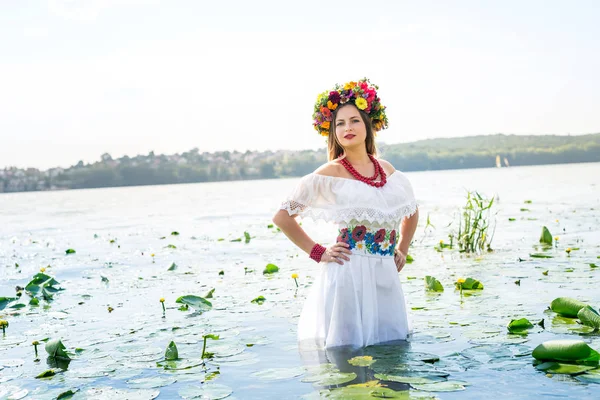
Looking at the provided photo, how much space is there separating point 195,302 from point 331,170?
7.69 feet

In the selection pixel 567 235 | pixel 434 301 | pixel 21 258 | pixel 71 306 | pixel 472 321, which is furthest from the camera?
pixel 21 258

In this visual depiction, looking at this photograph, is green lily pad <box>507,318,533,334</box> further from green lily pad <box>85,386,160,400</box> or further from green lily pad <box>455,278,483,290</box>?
green lily pad <box>85,386,160,400</box>

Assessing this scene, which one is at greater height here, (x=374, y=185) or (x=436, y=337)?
(x=374, y=185)

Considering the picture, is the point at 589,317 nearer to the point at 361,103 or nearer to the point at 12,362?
the point at 361,103

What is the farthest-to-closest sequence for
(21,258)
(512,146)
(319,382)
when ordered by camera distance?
(512,146), (21,258), (319,382)

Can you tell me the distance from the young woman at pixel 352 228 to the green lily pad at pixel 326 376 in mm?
314

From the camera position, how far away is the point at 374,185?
14.8 ft

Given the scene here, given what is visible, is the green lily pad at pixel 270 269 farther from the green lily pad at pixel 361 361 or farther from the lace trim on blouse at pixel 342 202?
the green lily pad at pixel 361 361

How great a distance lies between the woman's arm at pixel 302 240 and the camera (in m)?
4.39

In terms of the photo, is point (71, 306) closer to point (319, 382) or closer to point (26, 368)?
point (26, 368)

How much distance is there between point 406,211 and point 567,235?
7611 mm

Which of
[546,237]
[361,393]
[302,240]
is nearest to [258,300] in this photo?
[302,240]

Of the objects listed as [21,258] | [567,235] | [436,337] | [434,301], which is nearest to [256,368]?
[436,337]

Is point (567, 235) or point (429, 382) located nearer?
point (429, 382)
